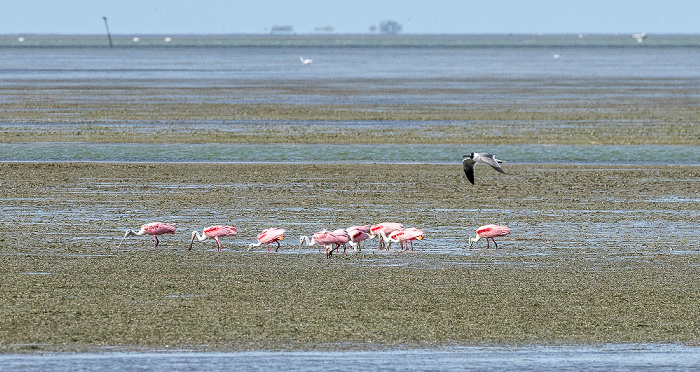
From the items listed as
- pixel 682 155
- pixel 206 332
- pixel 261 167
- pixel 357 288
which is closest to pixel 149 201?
pixel 261 167

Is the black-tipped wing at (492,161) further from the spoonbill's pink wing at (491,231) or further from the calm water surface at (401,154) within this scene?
the spoonbill's pink wing at (491,231)

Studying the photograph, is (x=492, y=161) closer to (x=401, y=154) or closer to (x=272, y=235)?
(x=272, y=235)

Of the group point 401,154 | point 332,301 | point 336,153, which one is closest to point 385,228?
point 332,301

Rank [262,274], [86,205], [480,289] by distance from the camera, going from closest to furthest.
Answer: [480,289] → [262,274] → [86,205]

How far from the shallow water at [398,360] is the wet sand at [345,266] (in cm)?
36

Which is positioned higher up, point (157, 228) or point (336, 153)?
point (157, 228)

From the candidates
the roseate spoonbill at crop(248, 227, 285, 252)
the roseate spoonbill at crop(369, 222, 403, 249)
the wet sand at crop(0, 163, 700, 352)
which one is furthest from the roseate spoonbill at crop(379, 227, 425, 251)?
the roseate spoonbill at crop(248, 227, 285, 252)

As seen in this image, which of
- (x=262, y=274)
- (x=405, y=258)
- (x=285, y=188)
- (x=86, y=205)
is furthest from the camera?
(x=285, y=188)

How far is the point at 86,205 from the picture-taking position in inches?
886

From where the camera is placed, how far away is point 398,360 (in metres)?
11.8

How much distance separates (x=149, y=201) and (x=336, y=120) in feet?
71.7

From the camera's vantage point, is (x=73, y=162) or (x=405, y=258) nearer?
(x=405, y=258)

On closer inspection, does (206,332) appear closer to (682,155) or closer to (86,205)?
(86,205)

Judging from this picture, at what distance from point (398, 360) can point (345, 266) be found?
5.16 meters
